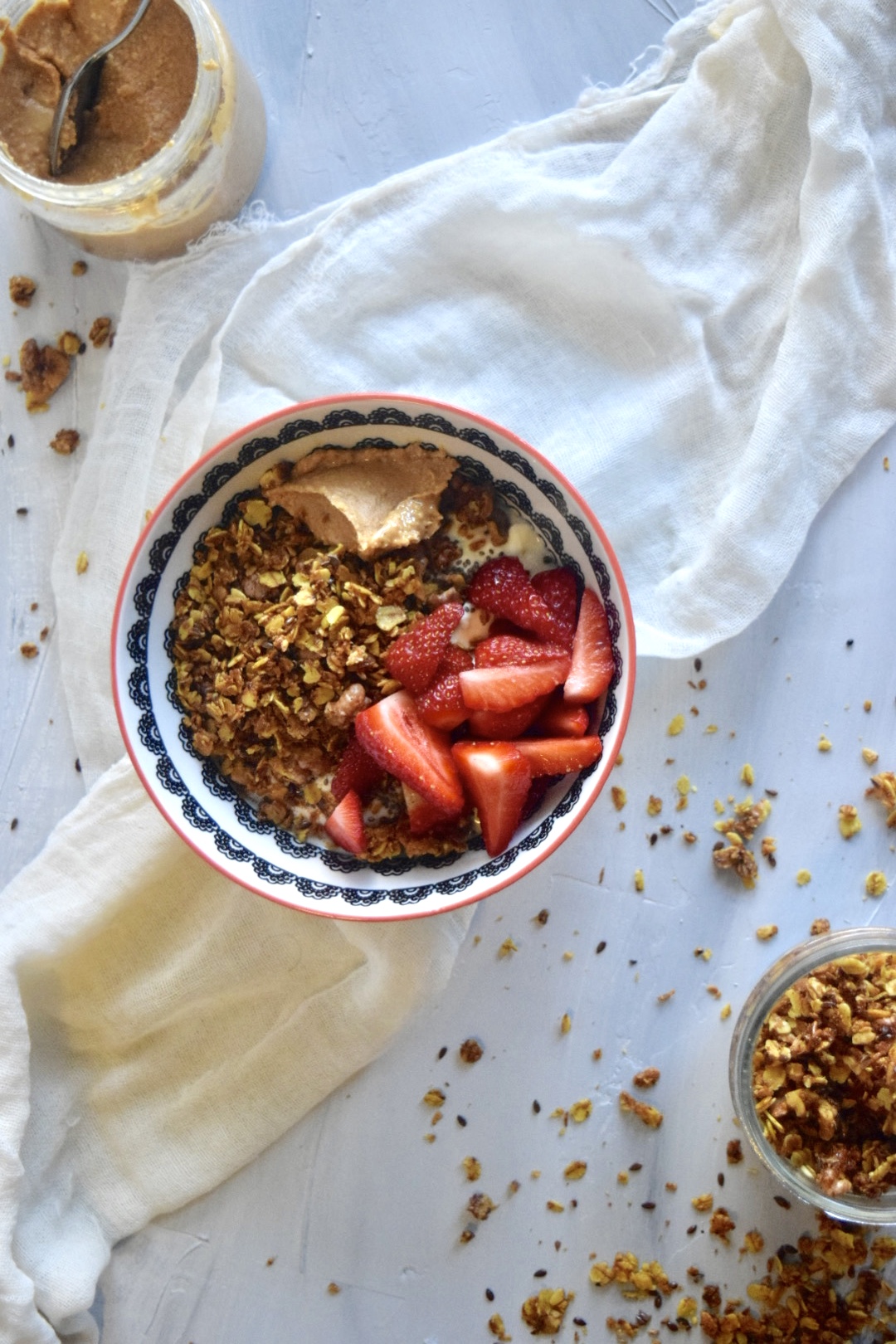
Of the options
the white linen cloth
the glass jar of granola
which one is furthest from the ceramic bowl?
the glass jar of granola

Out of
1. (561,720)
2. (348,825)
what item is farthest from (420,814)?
(561,720)

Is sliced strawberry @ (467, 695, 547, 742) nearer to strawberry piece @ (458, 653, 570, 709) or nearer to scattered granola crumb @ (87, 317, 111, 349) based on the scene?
strawberry piece @ (458, 653, 570, 709)

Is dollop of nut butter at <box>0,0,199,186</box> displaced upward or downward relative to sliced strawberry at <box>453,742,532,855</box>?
upward

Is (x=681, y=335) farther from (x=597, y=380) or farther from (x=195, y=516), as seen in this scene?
(x=195, y=516)

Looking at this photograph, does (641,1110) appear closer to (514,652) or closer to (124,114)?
(514,652)

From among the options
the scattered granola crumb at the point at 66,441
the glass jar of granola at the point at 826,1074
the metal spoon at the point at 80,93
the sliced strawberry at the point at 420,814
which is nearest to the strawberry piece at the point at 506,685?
the sliced strawberry at the point at 420,814

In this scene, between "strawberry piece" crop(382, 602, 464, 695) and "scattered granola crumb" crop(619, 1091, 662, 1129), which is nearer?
"strawberry piece" crop(382, 602, 464, 695)

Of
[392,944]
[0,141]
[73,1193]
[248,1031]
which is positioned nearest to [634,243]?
[0,141]
